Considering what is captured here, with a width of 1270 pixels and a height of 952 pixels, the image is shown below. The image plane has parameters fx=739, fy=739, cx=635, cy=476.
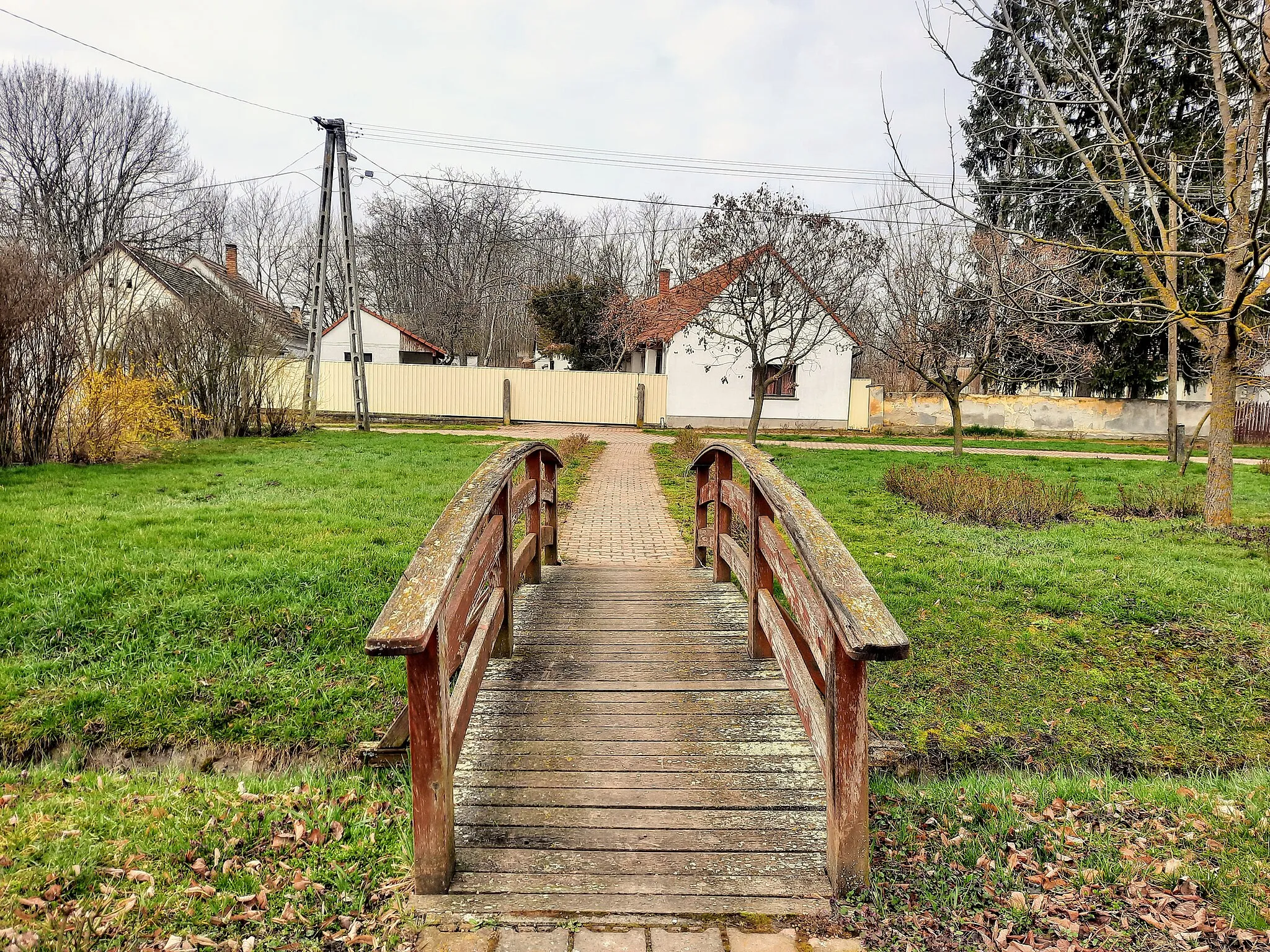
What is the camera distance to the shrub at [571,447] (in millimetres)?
15031

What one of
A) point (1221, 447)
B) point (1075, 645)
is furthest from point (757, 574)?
point (1221, 447)

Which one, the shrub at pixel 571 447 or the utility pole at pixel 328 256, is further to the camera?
the utility pole at pixel 328 256

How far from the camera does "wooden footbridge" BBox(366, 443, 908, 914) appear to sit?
236 centimetres

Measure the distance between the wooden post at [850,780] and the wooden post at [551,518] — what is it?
394 cm

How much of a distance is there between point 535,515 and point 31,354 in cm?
868

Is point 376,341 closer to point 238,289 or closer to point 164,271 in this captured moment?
point 164,271

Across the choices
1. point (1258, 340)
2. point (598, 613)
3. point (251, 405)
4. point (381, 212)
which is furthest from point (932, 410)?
point (381, 212)

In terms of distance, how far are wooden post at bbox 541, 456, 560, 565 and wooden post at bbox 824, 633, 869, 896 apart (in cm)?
394

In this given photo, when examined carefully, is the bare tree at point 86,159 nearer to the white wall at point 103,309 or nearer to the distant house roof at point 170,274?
the distant house roof at point 170,274

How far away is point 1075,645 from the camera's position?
205 inches

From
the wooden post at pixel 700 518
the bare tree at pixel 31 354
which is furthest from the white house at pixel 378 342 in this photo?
the wooden post at pixel 700 518

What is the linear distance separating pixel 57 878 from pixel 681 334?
2266 centimetres

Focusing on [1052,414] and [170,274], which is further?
[170,274]

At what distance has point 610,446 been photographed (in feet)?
61.9
